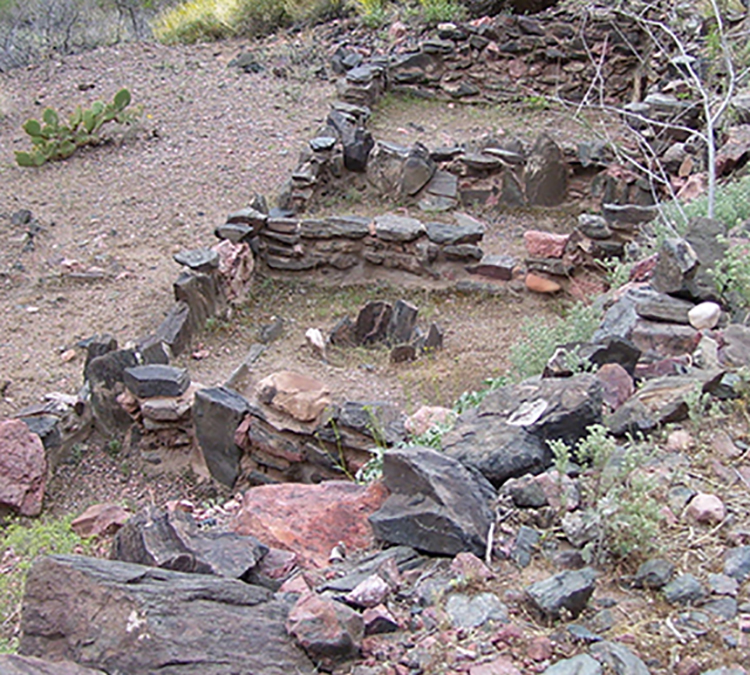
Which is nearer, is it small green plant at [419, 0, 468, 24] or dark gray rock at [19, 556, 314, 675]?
dark gray rock at [19, 556, 314, 675]

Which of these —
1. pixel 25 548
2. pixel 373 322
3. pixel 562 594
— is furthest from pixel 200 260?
pixel 562 594

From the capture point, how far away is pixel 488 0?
42.7ft

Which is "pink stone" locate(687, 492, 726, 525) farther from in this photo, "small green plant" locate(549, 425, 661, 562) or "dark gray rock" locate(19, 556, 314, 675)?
"dark gray rock" locate(19, 556, 314, 675)

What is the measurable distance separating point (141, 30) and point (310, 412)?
16.7 metres

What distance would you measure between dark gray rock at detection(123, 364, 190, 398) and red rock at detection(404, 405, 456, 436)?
5.17 ft

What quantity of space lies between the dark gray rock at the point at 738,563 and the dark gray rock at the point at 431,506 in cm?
75

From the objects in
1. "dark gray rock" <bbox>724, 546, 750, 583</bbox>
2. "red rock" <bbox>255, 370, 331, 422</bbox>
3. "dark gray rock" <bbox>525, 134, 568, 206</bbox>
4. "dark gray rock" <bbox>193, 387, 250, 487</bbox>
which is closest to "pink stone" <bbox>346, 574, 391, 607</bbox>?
"dark gray rock" <bbox>724, 546, 750, 583</bbox>

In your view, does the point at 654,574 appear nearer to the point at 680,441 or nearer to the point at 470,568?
the point at 470,568

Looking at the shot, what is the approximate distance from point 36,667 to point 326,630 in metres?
0.77

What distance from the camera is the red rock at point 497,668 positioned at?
2.14m

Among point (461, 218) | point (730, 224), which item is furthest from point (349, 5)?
point (730, 224)

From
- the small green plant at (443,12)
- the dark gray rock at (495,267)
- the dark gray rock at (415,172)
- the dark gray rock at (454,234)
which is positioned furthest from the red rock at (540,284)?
the small green plant at (443,12)

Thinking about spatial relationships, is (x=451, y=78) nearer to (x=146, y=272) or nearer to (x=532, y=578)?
(x=146, y=272)

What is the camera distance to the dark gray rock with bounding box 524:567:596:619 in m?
2.32
